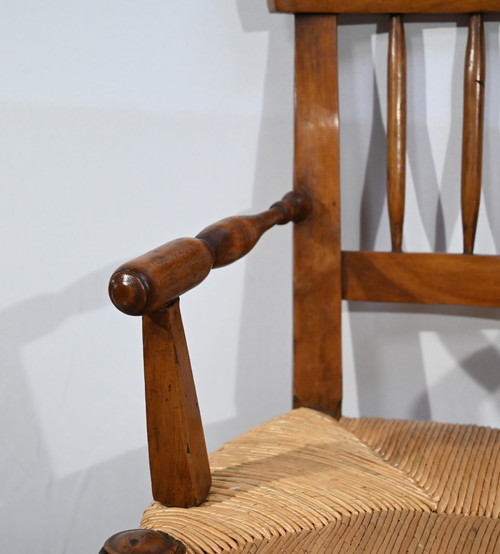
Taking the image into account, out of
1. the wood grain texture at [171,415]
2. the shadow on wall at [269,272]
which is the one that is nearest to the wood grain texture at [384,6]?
the shadow on wall at [269,272]

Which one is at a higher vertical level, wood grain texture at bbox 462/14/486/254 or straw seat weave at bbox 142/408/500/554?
wood grain texture at bbox 462/14/486/254

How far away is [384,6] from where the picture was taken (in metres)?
0.73

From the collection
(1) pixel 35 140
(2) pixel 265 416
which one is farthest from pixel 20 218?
(2) pixel 265 416

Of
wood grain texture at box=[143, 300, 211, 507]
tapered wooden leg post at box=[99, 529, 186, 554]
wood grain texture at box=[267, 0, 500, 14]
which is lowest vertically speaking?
tapered wooden leg post at box=[99, 529, 186, 554]

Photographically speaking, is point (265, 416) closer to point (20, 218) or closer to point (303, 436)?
point (303, 436)

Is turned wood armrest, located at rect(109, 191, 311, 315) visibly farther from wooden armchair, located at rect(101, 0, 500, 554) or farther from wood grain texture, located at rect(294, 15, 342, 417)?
wood grain texture, located at rect(294, 15, 342, 417)

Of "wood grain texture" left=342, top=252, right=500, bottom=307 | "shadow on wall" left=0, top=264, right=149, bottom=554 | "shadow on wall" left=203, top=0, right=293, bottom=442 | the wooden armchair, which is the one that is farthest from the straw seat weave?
"shadow on wall" left=0, top=264, right=149, bottom=554

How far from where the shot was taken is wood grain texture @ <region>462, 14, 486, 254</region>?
0.73 m

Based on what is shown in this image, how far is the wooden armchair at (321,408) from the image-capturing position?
0.50 m

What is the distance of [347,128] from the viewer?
856 millimetres

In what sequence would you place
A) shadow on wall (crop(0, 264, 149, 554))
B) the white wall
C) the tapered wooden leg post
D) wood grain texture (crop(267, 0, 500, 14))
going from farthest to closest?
shadow on wall (crop(0, 264, 149, 554)) → the white wall → wood grain texture (crop(267, 0, 500, 14)) → the tapered wooden leg post

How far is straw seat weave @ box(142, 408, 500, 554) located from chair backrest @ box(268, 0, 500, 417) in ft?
0.33

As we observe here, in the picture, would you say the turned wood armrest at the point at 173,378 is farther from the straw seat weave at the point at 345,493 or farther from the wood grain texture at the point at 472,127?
the wood grain texture at the point at 472,127

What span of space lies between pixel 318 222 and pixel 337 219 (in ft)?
0.07
